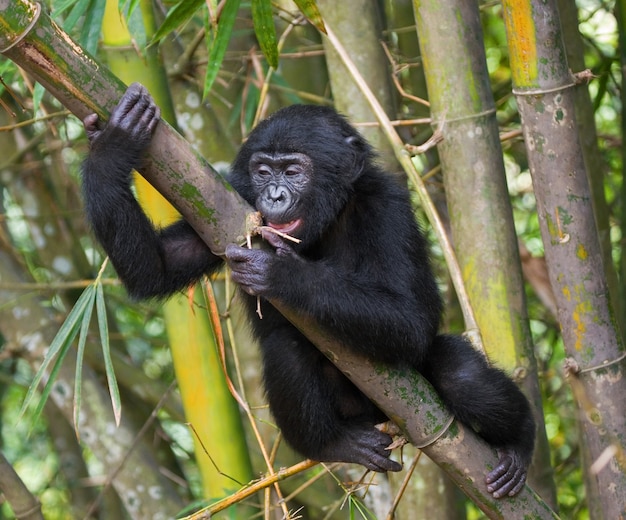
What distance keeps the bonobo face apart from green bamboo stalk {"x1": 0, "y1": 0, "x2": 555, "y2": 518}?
834 mm

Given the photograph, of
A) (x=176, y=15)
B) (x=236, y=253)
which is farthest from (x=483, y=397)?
(x=176, y=15)

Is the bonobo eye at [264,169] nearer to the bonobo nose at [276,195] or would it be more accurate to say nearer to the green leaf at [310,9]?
the bonobo nose at [276,195]

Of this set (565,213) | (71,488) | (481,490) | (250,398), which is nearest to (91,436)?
(250,398)

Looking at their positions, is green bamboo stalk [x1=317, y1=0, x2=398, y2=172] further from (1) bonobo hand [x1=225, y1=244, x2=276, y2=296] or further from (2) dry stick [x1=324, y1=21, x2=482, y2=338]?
(1) bonobo hand [x1=225, y1=244, x2=276, y2=296]

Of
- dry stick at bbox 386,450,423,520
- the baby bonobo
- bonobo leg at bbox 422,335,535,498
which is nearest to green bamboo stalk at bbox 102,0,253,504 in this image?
the baby bonobo

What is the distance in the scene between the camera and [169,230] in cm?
340

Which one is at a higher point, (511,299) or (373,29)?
(373,29)

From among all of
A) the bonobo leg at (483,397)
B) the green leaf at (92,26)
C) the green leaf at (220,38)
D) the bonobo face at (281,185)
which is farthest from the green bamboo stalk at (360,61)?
the green leaf at (92,26)

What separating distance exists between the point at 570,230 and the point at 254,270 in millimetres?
1235

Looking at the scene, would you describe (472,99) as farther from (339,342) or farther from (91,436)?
(91,436)

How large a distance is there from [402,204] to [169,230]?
36.8 inches

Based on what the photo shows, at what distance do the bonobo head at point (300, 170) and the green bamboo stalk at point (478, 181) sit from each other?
434 mm

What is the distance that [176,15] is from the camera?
3.14 m

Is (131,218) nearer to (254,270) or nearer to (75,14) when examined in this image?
(254,270)
